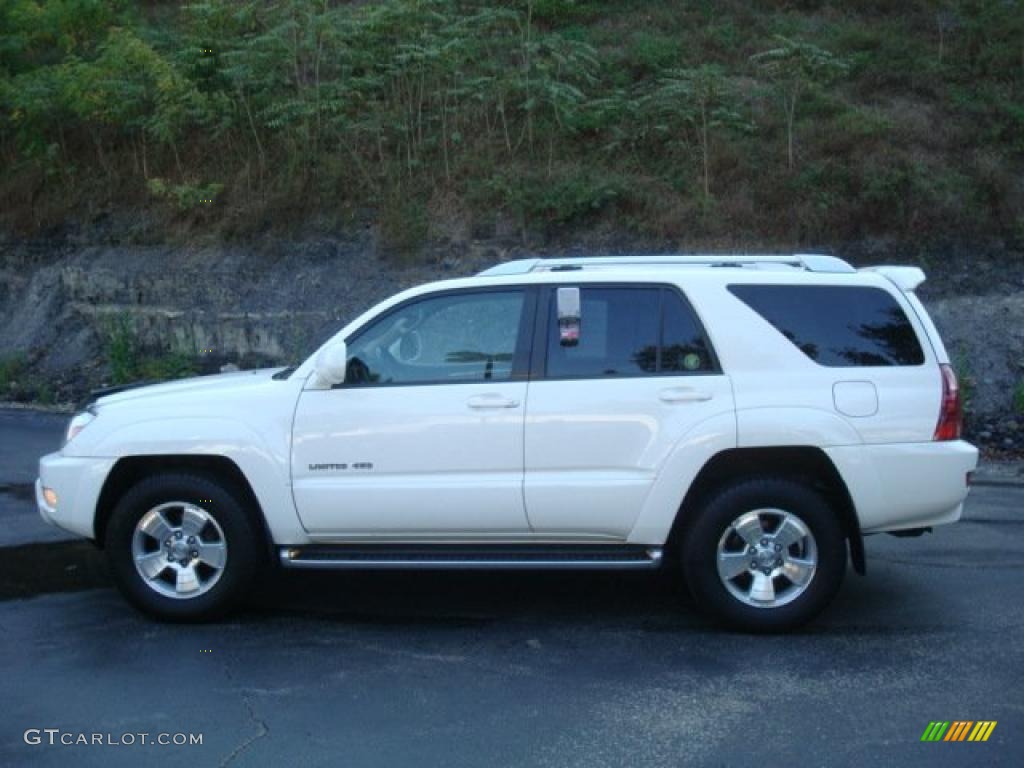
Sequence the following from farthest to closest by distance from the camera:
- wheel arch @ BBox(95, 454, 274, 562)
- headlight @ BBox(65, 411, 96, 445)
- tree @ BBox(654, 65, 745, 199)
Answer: tree @ BBox(654, 65, 745, 199) → headlight @ BBox(65, 411, 96, 445) → wheel arch @ BBox(95, 454, 274, 562)

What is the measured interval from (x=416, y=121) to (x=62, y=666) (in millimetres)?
13032

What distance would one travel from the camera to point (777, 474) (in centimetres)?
662

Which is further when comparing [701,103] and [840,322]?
[701,103]

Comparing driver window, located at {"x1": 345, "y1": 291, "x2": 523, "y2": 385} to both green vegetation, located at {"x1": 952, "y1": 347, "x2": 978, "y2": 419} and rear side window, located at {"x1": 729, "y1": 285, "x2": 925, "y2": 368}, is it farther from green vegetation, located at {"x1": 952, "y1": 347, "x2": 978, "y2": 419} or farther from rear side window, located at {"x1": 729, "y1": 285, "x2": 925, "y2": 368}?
green vegetation, located at {"x1": 952, "y1": 347, "x2": 978, "y2": 419}

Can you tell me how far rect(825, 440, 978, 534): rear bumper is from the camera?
645cm

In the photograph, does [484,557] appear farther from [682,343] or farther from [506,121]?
[506,121]

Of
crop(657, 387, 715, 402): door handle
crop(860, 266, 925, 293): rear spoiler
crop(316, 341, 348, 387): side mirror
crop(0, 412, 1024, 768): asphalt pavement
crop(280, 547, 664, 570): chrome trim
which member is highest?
crop(860, 266, 925, 293): rear spoiler

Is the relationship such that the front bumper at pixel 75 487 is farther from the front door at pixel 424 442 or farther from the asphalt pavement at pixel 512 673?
the front door at pixel 424 442

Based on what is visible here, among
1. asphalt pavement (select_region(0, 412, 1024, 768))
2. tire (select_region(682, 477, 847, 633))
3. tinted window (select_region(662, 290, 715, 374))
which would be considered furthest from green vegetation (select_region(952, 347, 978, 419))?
tinted window (select_region(662, 290, 715, 374))

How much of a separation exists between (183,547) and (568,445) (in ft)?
7.05

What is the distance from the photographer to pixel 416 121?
1817 centimetres

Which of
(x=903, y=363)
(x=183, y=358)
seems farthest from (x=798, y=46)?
(x=903, y=363)

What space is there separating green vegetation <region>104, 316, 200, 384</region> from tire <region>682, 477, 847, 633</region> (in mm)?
10717

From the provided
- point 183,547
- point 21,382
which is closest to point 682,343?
point 183,547
